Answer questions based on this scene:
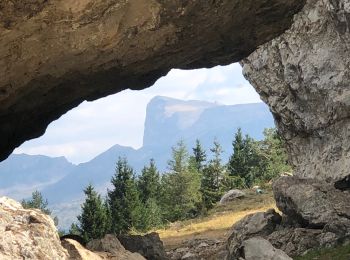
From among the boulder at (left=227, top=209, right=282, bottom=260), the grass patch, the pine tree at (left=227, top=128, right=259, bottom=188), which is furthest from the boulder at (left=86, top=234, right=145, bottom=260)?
the pine tree at (left=227, top=128, right=259, bottom=188)

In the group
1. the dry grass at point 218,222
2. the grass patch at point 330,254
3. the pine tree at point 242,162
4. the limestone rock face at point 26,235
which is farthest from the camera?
the pine tree at point 242,162

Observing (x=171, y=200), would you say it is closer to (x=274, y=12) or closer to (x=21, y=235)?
(x=274, y=12)

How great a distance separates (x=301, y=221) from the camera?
29062 mm

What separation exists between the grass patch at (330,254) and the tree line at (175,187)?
38123 millimetres

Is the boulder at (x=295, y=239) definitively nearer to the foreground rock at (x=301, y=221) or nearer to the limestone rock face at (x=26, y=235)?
the foreground rock at (x=301, y=221)

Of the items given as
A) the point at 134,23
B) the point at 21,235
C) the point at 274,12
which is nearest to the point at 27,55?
the point at 134,23

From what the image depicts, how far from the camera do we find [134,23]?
46.6ft

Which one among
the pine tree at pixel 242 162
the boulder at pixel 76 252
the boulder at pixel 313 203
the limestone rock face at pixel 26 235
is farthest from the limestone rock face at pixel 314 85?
the pine tree at pixel 242 162

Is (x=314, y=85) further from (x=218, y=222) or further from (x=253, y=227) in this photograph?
(x=218, y=222)

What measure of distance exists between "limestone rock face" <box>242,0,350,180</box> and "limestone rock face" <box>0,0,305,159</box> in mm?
16055

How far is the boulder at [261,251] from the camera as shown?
63.7 feet

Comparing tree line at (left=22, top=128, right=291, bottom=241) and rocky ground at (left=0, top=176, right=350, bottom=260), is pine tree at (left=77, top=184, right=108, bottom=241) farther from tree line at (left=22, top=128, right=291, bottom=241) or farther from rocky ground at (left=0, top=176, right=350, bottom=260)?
rocky ground at (left=0, top=176, right=350, bottom=260)

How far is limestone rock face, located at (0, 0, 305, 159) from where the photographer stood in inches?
504

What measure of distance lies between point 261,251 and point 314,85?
1847cm
